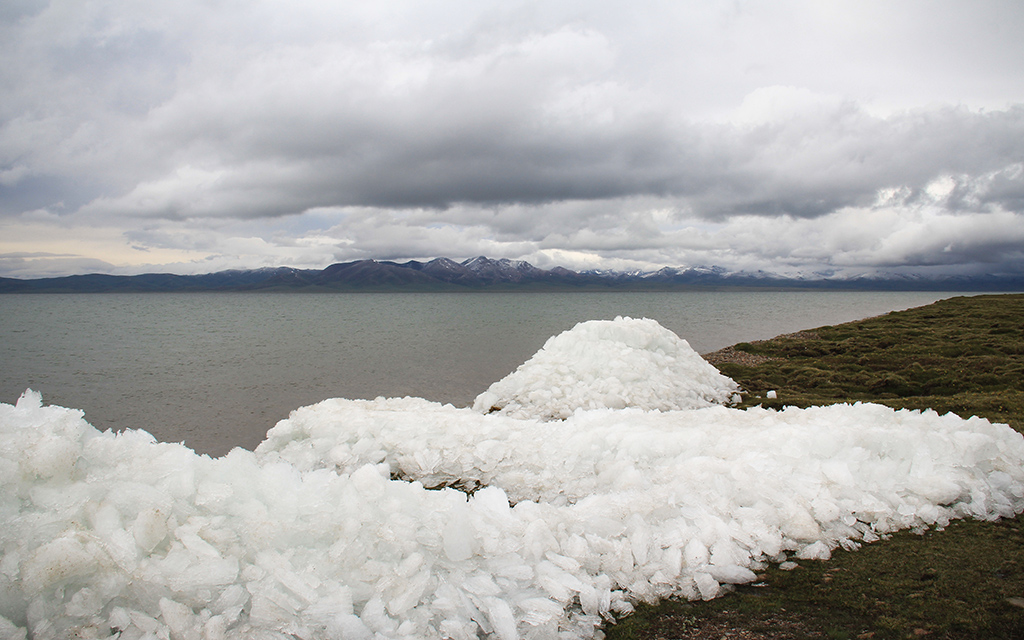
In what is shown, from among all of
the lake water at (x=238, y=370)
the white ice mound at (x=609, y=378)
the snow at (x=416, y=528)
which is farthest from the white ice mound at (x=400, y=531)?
the lake water at (x=238, y=370)

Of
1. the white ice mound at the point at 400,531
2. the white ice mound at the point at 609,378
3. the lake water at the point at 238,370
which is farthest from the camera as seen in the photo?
the lake water at the point at 238,370

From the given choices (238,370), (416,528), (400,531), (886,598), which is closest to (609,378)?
(886,598)

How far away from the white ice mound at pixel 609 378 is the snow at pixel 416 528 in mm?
5600

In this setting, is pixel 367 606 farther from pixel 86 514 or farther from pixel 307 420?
pixel 307 420

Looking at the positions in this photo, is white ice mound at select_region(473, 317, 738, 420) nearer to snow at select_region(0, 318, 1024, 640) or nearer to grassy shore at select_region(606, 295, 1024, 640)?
snow at select_region(0, 318, 1024, 640)

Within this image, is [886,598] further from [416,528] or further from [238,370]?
[238,370]

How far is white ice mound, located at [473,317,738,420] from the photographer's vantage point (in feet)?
40.2

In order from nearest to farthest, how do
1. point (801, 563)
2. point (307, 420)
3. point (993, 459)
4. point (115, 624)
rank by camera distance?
point (115, 624) → point (801, 563) → point (993, 459) → point (307, 420)

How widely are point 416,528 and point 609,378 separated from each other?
932 cm

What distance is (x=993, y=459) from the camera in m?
5.48

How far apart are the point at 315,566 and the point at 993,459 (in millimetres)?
7030

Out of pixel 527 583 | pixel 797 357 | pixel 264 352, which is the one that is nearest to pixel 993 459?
pixel 527 583

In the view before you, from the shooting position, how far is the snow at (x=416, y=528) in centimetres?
312

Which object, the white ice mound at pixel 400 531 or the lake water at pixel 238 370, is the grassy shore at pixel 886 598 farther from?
the lake water at pixel 238 370
